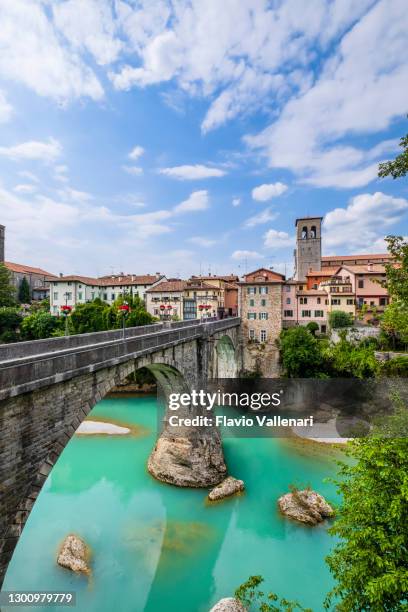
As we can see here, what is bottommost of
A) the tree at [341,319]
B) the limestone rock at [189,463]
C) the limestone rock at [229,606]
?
the limestone rock at [229,606]

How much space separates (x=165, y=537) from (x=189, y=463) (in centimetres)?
364

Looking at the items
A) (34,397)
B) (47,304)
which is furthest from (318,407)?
(47,304)

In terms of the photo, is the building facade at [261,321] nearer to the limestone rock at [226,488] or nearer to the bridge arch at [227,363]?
the bridge arch at [227,363]

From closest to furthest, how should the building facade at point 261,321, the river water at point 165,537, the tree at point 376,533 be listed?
the tree at point 376,533 → the river water at point 165,537 → the building facade at point 261,321

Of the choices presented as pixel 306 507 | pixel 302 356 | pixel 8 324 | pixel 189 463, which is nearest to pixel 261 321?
pixel 302 356

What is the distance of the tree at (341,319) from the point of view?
3102cm

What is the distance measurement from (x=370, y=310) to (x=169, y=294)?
A: 25.8m

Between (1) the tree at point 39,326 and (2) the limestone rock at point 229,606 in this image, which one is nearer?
(2) the limestone rock at point 229,606

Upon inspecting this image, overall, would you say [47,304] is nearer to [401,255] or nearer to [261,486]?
[261,486]

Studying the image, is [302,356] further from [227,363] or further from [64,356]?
[64,356]

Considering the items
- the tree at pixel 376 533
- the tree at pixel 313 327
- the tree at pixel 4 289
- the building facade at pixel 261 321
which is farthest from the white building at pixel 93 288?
the tree at pixel 376 533

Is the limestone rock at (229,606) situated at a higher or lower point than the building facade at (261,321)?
lower

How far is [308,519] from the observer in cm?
1297

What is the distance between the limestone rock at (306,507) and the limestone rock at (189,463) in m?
3.62
